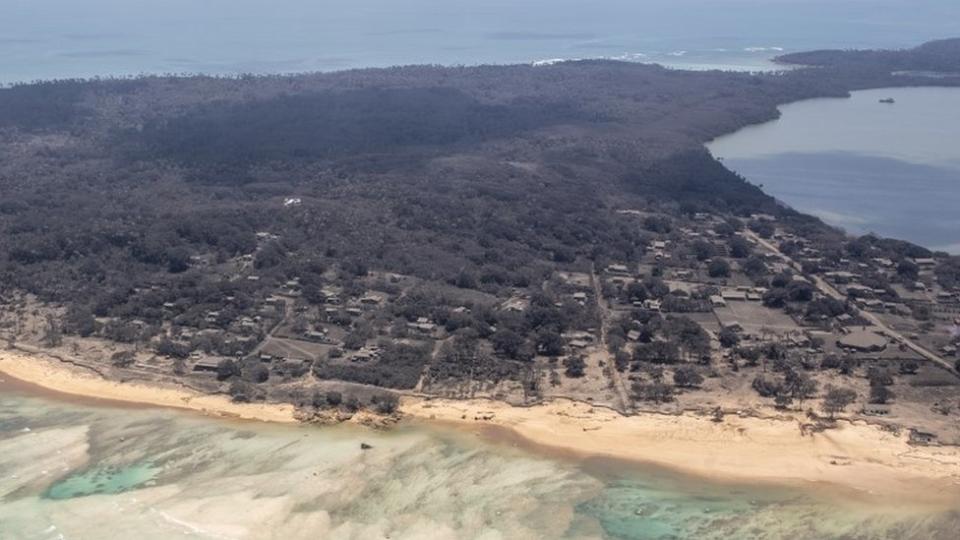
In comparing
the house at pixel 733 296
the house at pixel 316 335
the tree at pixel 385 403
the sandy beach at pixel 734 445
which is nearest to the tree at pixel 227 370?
the house at pixel 316 335

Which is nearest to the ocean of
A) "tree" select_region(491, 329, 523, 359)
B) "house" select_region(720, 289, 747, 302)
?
"tree" select_region(491, 329, 523, 359)

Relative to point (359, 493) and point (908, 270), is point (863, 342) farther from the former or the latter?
point (359, 493)

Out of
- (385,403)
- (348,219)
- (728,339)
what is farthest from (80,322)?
(728,339)

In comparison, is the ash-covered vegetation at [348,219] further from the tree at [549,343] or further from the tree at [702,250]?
the tree at [702,250]

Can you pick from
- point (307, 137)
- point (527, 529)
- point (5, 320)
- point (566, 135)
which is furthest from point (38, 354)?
point (566, 135)

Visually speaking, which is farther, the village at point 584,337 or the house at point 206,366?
the house at point 206,366

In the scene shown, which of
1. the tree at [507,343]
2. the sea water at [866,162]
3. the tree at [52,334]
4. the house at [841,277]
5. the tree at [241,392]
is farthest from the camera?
the sea water at [866,162]

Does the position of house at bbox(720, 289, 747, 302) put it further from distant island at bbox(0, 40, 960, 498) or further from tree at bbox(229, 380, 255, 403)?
tree at bbox(229, 380, 255, 403)
